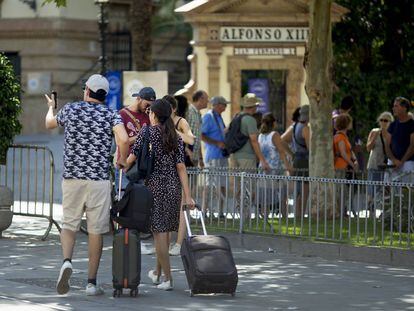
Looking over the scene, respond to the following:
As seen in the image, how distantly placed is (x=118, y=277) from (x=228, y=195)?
16.0ft

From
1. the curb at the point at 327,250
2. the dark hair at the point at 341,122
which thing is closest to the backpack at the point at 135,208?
the curb at the point at 327,250

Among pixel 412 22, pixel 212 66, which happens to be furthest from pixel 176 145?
pixel 412 22

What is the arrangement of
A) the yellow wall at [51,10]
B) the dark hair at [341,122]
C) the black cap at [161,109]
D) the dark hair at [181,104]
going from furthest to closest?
the yellow wall at [51,10] → the dark hair at [341,122] → the dark hair at [181,104] → the black cap at [161,109]

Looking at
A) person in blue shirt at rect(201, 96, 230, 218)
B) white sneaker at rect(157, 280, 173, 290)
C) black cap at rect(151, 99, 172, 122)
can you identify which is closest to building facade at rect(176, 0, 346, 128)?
person in blue shirt at rect(201, 96, 230, 218)

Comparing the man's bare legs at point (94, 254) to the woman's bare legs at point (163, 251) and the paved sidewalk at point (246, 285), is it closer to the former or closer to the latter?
the paved sidewalk at point (246, 285)

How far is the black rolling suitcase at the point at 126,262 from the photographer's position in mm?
11648

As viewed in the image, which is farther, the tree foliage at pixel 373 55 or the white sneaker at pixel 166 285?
the tree foliage at pixel 373 55

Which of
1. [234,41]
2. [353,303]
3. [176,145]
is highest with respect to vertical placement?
[234,41]

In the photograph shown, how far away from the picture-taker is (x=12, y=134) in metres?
17.0

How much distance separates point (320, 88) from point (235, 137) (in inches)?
58.6

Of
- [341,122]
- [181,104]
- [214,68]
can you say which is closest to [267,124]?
[341,122]

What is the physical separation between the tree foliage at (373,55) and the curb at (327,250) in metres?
9.91

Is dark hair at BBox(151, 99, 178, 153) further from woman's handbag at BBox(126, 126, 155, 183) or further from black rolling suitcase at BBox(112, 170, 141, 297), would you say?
black rolling suitcase at BBox(112, 170, 141, 297)

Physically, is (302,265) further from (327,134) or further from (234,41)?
(234,41)
